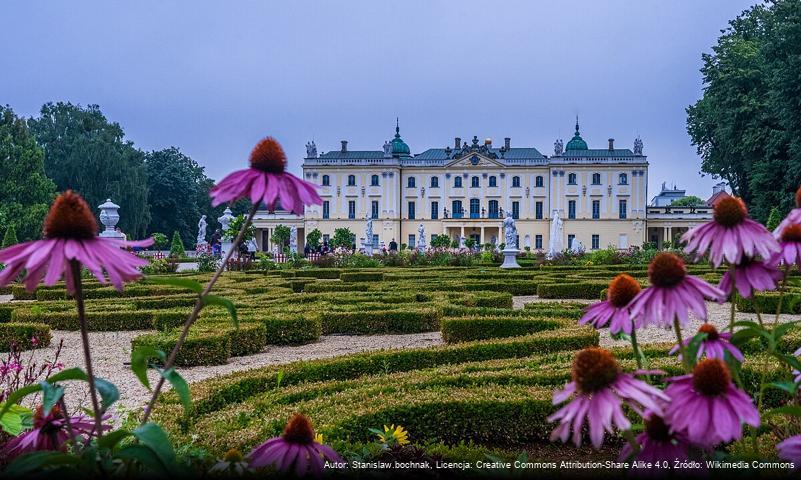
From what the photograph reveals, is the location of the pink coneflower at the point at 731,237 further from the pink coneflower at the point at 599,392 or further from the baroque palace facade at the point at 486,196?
the baroque palace facade at the point at 486,196

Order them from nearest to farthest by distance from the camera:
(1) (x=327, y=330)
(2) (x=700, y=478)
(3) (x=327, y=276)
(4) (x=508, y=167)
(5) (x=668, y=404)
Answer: (2) (x=700, y=478) → (5) (x=668, y=404) → (1) (x=327, y=330) → (3) (x=327, y=276) → (4) (x=508, y=167)

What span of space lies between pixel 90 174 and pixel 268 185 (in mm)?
41548

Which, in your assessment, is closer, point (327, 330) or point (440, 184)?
point (327, 330)

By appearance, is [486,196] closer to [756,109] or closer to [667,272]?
[756,109]

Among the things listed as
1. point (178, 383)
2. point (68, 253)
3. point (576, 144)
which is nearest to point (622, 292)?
point (178, 383)

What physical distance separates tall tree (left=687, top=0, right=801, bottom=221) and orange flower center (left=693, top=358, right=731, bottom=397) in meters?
23.1

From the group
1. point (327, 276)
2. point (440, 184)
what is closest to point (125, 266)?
point (327, 276)

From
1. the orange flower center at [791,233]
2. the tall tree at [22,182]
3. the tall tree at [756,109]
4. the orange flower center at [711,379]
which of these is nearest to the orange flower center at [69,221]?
the orange flower center at [711,379]

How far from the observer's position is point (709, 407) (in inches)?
46.6

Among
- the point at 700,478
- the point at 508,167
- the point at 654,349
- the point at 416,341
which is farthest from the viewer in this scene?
the point at 508,167

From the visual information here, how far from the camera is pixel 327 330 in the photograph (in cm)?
902

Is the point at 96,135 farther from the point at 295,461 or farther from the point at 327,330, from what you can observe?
the point at 295,461

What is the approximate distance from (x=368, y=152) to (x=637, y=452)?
2094 inches

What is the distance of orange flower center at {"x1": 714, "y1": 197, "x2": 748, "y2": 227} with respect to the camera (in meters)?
1.53
